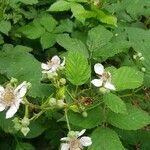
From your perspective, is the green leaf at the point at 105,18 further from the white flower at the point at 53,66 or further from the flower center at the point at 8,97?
the flower center at the point at 8,97

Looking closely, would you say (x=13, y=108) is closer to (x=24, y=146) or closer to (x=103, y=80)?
(x=103, y=80)

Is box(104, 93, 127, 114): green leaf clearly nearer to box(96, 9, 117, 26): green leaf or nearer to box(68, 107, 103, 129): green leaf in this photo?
box(68, 107, 103, 129): green leaf

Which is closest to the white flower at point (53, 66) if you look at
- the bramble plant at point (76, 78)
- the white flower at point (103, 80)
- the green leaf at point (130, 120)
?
the bramble plant at point (76, 78)

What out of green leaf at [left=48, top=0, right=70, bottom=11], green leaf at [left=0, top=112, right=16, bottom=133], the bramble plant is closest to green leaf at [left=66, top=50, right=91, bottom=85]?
the bramble plant

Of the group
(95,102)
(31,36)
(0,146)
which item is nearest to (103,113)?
(95,102)

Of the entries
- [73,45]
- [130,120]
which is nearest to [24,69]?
[73,45]
